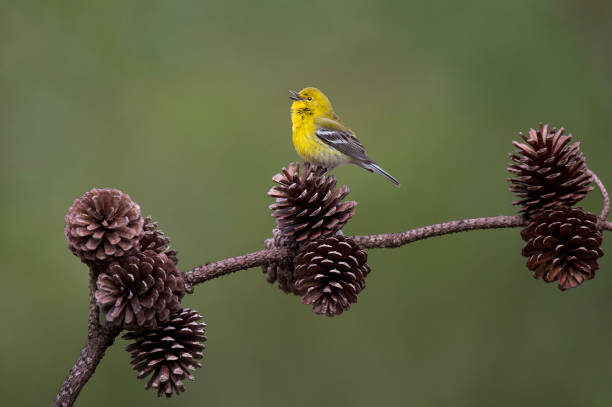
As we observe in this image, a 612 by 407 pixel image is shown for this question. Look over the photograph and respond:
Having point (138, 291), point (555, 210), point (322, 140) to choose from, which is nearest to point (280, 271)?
point (138, 291)

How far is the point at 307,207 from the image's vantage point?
0.77m

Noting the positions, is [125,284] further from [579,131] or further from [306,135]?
[579,131]

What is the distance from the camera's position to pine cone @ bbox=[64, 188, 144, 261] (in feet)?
2.17

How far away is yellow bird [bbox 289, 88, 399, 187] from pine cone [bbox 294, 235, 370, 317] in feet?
3.22

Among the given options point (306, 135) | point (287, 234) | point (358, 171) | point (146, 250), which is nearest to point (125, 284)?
point (146, 250)

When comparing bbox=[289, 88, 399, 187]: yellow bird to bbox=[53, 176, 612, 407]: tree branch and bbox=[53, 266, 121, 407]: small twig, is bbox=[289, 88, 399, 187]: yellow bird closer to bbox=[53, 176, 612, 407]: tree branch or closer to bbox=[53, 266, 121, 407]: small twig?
bbox=[53, 176, 612, 407]: tree branch

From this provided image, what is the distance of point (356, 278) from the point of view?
2.41 feet

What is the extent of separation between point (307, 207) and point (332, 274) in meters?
0.09

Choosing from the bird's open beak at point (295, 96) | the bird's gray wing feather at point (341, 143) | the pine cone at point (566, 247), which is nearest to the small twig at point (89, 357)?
the pine cone at point (566, 247)

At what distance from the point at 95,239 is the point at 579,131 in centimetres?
161

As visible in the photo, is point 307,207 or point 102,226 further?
point 307,207

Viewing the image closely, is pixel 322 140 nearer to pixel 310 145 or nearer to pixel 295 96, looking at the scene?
pixel 310 145

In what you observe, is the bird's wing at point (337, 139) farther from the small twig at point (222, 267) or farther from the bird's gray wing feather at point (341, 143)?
the small twig at point (222, 267)

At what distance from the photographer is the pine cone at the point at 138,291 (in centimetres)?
68
